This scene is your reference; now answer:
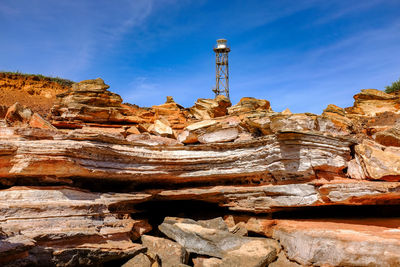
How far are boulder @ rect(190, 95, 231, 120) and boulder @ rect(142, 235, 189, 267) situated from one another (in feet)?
28.5

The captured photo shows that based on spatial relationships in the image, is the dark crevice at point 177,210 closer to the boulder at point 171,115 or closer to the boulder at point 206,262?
the boulder at point 206,262

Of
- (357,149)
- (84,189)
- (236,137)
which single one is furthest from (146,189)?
(357,149)

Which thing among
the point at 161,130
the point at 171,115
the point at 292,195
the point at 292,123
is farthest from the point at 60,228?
the point at 171,115

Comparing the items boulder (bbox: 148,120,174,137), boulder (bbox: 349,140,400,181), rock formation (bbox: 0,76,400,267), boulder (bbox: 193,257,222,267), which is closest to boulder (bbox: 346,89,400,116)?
rock formation (bbox: 0,76,400,267)

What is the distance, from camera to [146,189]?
7020 mm

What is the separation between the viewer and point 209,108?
13.9 meters

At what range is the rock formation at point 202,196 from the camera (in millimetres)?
4578

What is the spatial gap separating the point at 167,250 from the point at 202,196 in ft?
5.86

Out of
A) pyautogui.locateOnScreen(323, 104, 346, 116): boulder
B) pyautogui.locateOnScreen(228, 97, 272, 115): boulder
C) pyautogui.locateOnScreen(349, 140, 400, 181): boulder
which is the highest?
pyautogui.locateOnScreen(228, 97, 272, 115): boulder

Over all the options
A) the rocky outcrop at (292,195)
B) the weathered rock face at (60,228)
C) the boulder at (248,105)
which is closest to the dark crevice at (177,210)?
the rocky outcrop at (292,195)

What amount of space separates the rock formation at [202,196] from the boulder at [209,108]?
247 inches

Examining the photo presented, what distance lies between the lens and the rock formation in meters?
A: 4.58

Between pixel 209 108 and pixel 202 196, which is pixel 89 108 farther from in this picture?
pixel 209 108

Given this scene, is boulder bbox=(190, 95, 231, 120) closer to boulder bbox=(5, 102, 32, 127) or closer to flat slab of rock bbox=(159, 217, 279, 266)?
boulder bbox=(5, 102, 32, 127)
